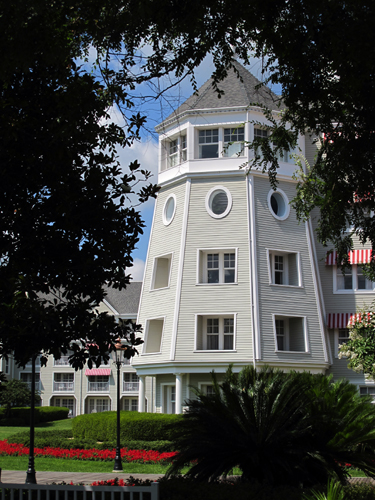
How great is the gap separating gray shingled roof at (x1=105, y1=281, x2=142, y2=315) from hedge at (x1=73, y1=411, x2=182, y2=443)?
30709 millimetres

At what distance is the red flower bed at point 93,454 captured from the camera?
23.3 m

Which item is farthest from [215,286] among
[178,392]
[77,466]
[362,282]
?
[77,466]

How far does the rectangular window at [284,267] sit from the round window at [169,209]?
6.14m

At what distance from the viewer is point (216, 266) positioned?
1308 inches

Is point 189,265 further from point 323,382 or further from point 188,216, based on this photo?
point 323,382

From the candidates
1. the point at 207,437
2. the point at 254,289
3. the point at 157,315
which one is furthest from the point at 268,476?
the point at 157,315

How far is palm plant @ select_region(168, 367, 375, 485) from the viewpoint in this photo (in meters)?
9.66

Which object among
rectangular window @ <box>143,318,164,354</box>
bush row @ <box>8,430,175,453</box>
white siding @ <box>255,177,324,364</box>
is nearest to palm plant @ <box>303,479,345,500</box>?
bush row @ <box>8,430,175,453</box>

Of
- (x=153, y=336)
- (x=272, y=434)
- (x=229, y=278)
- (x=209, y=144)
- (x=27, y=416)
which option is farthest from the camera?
(x=27, y=416)

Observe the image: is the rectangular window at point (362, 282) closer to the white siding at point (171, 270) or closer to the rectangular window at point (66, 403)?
the white siding at point (171, 270)

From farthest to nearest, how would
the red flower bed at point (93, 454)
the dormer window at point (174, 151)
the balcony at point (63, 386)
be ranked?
1. the balcony at point (63, 386)
2. the dormer window at point (174, 151)
3. the red flower bed at point (93, 454)

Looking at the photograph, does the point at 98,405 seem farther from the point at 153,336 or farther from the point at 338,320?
the point at 338,320

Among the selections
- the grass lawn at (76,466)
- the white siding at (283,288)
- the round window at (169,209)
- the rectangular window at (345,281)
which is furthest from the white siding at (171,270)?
the rectangular window at (345,281)

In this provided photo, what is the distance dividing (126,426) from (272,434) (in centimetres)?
2032
